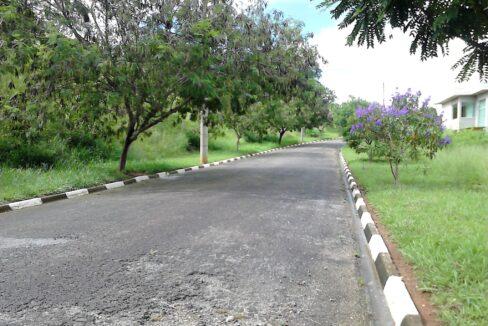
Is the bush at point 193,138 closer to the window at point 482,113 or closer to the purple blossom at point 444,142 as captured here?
the purple blossom at point 444,142

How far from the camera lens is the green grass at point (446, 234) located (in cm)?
Result: 320

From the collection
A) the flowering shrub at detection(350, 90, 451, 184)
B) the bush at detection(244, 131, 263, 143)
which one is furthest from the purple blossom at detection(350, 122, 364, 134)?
the bush at detection(244, 131, 263, 143)

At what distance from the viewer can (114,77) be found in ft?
37.1

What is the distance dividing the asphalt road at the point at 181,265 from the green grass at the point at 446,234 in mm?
587

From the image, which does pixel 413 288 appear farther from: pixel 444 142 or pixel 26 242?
pixel 444 142

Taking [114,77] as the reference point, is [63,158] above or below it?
below

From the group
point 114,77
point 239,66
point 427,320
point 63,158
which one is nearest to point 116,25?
point 114,77

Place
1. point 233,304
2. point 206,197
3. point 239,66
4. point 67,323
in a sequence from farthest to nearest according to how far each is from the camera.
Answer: point 239,66 → point 206,197 → point 233,304 → point 67,323

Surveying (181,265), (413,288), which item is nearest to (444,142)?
(413,288)

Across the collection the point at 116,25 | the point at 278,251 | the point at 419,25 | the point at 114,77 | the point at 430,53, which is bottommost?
the point at 278,251

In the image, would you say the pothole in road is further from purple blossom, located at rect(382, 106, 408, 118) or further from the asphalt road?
purple blossom, located at rect(382, 106, 408, 118)

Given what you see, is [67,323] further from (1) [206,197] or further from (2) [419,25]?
(1) [206,197]

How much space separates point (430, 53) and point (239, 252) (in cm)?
281

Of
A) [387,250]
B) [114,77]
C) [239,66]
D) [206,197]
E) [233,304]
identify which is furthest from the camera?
[239,66]
